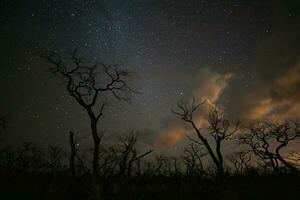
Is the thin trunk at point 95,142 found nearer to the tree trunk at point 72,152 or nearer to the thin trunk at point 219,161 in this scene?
the tree trunk at point 72,152

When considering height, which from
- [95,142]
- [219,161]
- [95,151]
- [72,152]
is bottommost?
[95,151]

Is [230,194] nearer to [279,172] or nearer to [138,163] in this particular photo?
[279,172]

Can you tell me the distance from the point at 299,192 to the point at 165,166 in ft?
157

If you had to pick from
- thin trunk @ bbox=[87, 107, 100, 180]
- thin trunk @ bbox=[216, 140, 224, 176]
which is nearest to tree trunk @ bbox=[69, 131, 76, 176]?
thin trunk @ bbox=[87, 107, 100, 180]

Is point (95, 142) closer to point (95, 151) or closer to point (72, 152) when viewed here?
point (95, 151)

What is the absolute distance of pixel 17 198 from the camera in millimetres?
20719

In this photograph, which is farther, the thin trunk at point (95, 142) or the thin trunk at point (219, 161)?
the thin trunk at point (219, 161)

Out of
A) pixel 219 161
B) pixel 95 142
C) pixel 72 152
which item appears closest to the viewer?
pixel 95 142

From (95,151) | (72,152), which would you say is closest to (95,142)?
(95,151)

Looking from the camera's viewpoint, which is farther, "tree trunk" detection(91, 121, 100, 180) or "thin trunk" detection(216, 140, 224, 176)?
"thin trunk" detection(216, 140, 224, 176)

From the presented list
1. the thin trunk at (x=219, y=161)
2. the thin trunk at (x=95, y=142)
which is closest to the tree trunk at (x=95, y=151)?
the thin trunk at (x=95, y=142)

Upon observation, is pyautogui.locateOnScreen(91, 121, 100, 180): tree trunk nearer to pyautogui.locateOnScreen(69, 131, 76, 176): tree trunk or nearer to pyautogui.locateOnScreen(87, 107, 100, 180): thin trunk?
pyautogui.locateOnScreen(87, 107, 100, 180): thin trunk

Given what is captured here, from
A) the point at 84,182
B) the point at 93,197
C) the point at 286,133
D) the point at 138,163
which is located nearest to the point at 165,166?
the point at 138,163

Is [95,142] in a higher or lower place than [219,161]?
lower
